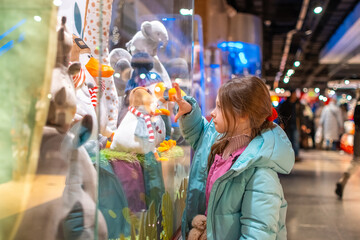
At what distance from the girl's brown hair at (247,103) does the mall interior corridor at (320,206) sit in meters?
1.90

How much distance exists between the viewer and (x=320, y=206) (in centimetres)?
392

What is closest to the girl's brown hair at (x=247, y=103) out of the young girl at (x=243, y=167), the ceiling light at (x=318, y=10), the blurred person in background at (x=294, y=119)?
the young girl at (x=243, y=167)

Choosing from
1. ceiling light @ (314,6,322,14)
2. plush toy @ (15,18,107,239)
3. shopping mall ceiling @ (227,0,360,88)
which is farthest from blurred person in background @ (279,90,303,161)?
plush toy @ (15,18,107,239)

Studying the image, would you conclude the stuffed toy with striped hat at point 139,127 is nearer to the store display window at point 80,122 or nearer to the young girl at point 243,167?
the store display window at point 80,122

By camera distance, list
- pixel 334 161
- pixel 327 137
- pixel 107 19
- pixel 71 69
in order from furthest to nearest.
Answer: pixel 327 137, pixel 334 161, pixel 107 19, pixel 71 69

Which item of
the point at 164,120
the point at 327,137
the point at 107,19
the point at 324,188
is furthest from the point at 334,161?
the point at 107,19

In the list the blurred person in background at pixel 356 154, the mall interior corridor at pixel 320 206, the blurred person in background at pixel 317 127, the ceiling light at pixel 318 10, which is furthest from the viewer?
the blurred person in background at pixel 317 127

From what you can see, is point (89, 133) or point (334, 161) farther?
point (334, 161)

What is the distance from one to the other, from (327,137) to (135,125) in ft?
22.3

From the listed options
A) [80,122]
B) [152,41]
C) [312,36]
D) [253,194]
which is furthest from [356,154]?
[312,36]

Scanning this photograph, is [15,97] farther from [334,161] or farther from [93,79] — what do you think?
[334,161]

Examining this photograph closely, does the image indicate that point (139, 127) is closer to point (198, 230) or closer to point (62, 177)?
point (198, 230)

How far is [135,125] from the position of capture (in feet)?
5.03

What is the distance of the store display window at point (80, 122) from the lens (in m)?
0.98
